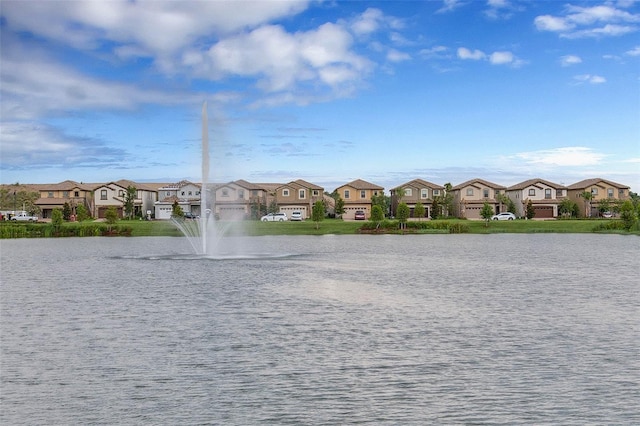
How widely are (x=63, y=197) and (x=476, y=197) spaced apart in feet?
268

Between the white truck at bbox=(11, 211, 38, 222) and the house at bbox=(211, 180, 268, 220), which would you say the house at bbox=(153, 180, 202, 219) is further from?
the white truck at bbox=(11, 211, 38, 222)

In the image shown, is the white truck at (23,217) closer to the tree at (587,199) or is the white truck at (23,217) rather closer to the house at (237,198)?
the house at (237,198)

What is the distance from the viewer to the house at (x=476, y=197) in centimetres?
11725

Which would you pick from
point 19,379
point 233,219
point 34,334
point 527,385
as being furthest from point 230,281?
point 233,219

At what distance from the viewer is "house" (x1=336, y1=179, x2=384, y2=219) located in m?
119

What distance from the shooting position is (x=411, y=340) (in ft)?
59.4

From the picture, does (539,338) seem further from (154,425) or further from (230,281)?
(230,281)

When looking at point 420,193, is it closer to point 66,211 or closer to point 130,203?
point 130,203

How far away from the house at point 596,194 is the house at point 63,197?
3759 inches

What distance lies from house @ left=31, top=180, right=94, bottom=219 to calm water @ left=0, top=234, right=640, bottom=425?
93607 mm

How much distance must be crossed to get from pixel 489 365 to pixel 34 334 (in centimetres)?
1366

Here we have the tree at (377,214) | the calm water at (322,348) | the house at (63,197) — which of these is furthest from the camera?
the house at (63,197)

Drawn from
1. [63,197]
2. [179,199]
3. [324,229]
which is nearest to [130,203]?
[179,199]

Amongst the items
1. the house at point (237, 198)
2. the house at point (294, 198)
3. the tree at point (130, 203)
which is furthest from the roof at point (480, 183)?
the tree at point (130, 203)
